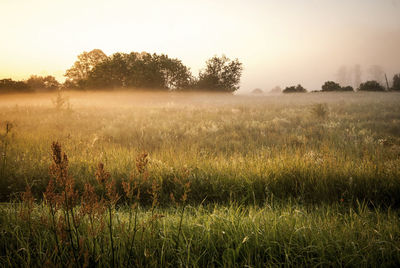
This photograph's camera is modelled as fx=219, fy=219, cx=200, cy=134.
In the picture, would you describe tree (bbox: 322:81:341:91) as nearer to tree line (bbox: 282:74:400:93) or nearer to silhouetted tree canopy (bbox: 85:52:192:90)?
tree line (bbox: 282:74:400:93)

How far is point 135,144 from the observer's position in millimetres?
7820

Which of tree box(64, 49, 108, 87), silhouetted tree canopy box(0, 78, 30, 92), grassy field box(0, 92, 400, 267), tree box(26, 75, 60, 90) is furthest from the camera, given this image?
tree box(64, 49, 108, 87)

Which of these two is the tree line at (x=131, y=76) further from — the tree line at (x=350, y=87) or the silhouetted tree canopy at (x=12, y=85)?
the tree line at (x=350, y=87)

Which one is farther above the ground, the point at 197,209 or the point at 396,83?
the point at 396,83

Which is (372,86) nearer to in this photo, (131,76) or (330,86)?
(330,86)

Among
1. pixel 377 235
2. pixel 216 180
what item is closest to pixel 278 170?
pixel 216 180

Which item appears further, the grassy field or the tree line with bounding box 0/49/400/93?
the tree line with bounding box 0/49/400/93

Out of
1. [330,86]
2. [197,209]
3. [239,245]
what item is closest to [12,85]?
[197,209]

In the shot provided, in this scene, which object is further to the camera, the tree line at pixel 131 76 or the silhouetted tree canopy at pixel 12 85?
the tree line at pixel 131 76

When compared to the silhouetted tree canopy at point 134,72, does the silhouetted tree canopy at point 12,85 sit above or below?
below

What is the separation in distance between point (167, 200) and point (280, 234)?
7.42 feet

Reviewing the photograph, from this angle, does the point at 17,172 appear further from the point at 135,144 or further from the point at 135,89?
the point at 135,89

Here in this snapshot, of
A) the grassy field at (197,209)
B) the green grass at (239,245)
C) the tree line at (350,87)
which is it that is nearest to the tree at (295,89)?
the tree line at (350,87)

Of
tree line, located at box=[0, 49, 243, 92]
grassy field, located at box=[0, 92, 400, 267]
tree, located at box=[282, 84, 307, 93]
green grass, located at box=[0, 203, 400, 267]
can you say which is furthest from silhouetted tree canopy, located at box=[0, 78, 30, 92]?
tree, located at box=[282, 84, 307, 93]
